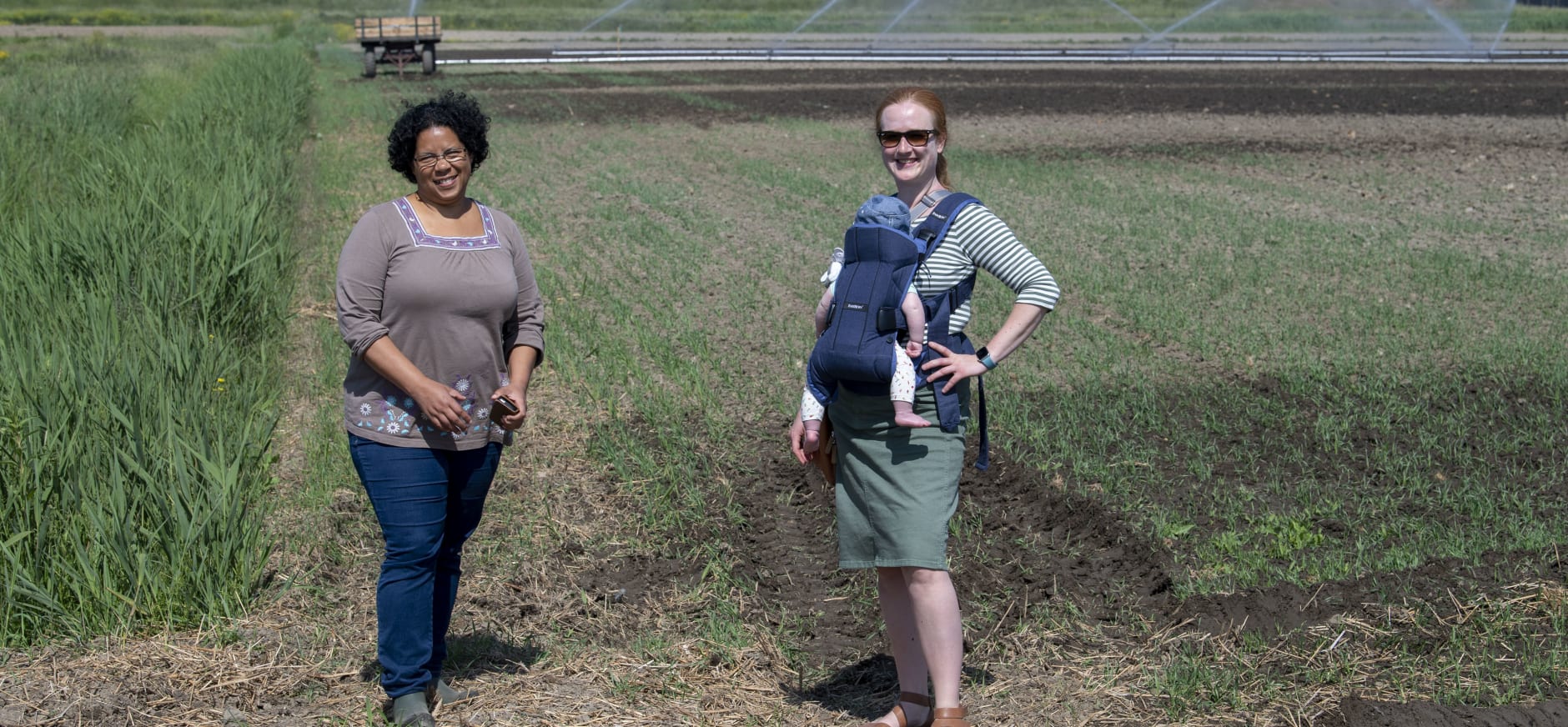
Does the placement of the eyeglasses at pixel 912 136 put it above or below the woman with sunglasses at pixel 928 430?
above

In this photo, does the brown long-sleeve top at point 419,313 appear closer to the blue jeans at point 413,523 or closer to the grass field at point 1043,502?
the blue jeans at point 413,523

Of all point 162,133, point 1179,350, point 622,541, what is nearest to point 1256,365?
point 1179,350

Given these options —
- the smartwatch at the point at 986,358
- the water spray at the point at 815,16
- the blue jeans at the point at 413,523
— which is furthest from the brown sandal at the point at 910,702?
the water spray at the point at 815,16

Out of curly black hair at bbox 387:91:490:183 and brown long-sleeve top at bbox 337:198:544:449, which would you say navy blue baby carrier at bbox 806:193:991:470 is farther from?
curly black hair at bbox 387:91:490:183

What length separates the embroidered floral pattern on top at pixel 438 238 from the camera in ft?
12.1

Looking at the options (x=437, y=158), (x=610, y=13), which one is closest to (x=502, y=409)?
(x=437, y=158)

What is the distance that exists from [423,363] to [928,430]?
51.6 inches

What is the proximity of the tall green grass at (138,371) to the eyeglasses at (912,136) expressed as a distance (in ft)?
7.92

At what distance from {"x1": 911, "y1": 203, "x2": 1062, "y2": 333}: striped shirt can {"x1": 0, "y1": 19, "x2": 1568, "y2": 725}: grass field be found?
1312 millimetres

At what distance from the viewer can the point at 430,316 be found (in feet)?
12.1

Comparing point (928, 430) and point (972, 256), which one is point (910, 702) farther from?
point (972, 256)

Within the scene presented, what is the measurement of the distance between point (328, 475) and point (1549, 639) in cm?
464

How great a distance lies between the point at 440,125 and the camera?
148 inches

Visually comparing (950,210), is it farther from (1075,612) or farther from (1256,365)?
(1256,365)
